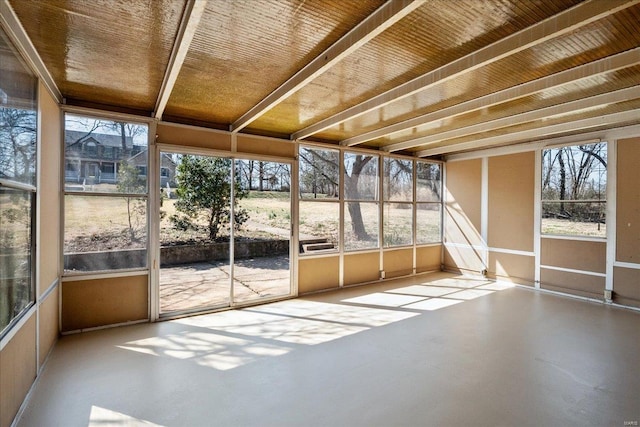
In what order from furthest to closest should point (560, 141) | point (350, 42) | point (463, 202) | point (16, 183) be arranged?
point (463, 202) < point (560, 141) < point (350, 42) < point (16, 183)

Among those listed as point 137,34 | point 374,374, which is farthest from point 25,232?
point 374,374

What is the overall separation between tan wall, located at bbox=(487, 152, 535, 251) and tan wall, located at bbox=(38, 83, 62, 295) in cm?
725

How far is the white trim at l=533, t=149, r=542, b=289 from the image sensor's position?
5.96m

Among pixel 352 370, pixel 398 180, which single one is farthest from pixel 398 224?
pixel 352 370

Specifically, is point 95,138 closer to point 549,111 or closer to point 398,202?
point 398,202

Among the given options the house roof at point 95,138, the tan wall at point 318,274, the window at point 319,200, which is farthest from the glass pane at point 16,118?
the tan wall at point 318,274

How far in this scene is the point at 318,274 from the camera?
230 inches

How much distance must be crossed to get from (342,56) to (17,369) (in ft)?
11.0

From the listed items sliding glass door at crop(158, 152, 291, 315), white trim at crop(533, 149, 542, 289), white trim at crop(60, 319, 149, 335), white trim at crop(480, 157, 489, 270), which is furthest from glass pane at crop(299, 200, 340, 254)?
white trim at crop(533, 149, 542, 289)

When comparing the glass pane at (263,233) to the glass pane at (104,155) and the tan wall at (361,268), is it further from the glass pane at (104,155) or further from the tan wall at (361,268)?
the glass pane at (104,155)

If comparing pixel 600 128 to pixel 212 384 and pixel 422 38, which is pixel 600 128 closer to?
pixel 422 38

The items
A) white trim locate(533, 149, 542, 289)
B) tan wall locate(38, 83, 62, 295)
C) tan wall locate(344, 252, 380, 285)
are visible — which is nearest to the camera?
tan wall locate(38, 83, 62, 295)

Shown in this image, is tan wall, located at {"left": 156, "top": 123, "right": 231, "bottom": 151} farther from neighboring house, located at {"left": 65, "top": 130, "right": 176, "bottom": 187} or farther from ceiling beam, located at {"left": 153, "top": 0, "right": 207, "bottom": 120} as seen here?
ceiling beam, located at {"left": 153, "top": 0, "right": 207, "bottom": 120}

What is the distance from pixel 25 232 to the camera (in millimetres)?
2520
